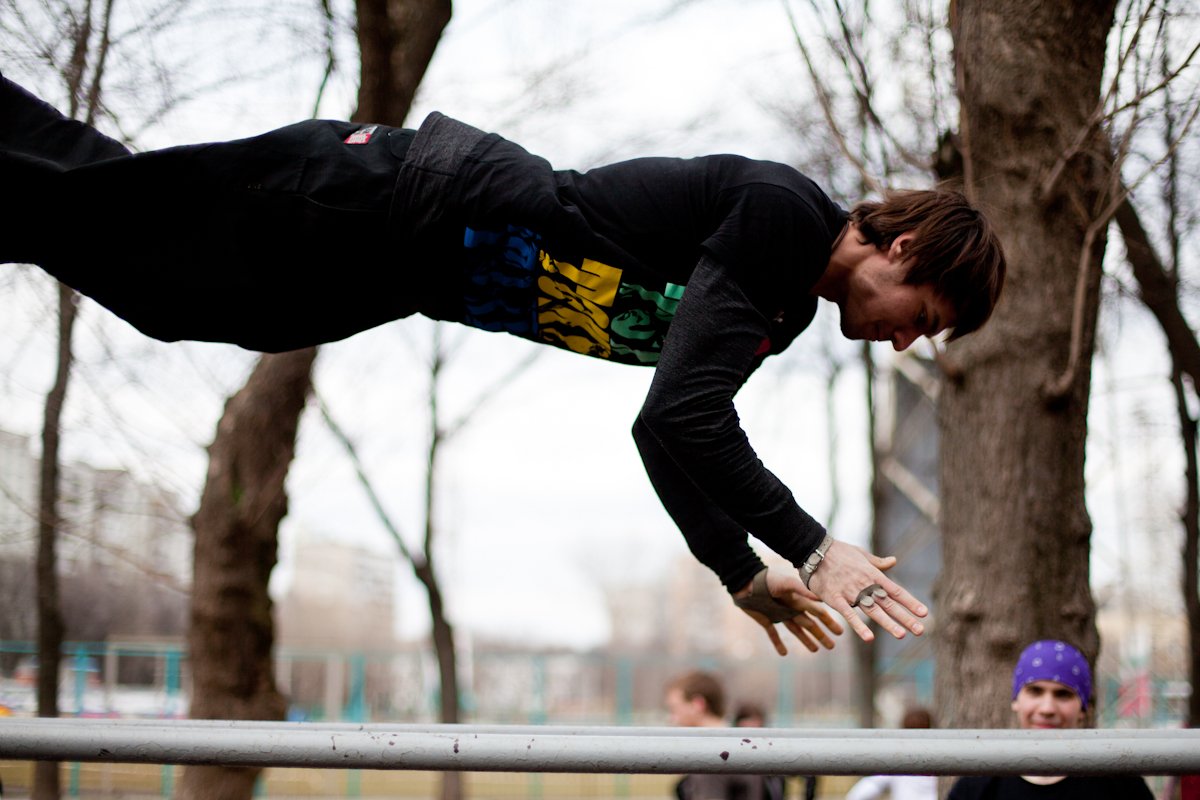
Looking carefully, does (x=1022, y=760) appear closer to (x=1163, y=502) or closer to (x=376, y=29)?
(x=376, y=29)

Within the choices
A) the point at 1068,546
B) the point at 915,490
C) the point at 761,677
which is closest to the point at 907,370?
the point at 915,490

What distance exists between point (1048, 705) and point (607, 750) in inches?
89.2

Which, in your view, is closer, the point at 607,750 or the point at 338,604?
the point at 607,750

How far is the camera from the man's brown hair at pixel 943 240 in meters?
1.94

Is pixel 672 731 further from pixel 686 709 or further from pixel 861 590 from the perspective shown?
pixel 686 709

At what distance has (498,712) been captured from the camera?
803 inches

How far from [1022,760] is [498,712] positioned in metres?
19.7

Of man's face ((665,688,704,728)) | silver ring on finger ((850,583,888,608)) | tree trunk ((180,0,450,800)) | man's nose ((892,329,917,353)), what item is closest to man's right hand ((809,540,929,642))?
silver ring on finger ((850,583,888,608))

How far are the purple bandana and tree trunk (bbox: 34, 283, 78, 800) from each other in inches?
160

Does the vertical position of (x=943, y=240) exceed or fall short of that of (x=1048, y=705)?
it exceeds it

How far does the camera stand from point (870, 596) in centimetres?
187

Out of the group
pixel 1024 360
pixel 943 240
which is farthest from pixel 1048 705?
pixel 943 240

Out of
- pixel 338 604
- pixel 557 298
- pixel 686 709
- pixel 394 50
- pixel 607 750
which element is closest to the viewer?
pixel 607 750

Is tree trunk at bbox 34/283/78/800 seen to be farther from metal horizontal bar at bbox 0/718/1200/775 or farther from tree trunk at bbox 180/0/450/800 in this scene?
metal horizontal bar at bbox 0/718/1200/775
